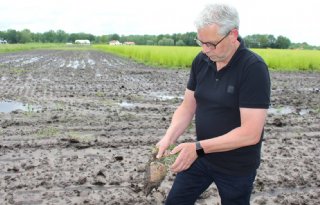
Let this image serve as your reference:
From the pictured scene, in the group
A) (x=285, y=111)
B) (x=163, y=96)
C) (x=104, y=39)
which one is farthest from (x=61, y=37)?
(x=285, y=111)

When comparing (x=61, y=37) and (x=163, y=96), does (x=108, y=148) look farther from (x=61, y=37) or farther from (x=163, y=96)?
(x=61, y=37)

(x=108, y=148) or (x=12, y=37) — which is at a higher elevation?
(x=12, y=37)

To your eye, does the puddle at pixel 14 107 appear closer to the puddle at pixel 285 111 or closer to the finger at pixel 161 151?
the puddle at pixel 285 111

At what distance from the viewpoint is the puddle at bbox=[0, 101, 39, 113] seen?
355 inches

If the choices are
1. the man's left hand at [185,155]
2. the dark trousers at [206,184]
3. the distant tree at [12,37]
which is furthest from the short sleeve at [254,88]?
the distant tree at [12,37]

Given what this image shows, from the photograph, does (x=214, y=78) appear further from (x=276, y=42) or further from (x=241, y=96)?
(x=276, y=42)

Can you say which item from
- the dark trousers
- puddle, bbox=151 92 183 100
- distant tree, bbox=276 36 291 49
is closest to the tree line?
distant tree, bbox=276 36 291 49

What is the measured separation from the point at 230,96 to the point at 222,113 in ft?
0.44

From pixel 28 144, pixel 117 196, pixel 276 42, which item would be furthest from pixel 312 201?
pixel 276 42

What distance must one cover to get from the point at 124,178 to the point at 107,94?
6770 mm

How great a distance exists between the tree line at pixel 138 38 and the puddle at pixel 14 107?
4344cm

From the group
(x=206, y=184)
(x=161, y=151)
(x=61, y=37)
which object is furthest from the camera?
(x=61, y=37)

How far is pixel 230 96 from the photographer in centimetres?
240

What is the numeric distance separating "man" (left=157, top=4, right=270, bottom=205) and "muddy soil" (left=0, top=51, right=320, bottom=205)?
68.5 inches
